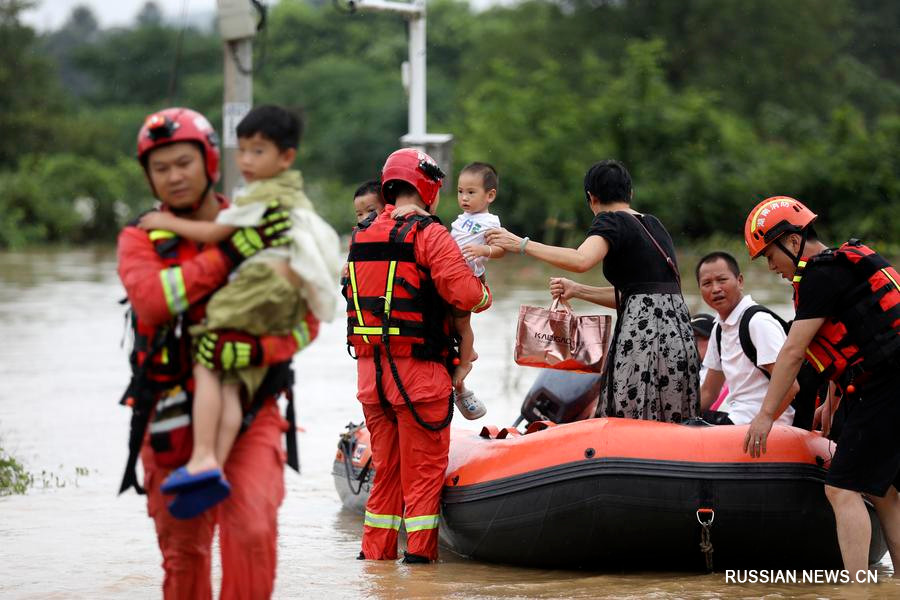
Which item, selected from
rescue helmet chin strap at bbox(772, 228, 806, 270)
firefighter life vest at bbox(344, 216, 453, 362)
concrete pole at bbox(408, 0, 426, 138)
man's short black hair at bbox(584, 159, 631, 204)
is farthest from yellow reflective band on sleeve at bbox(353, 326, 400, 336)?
concrete pole at bbox(408, 0, 426, 138)

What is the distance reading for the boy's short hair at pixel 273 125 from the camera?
4461 millimetres

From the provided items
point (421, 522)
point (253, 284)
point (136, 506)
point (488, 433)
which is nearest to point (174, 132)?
point (253, 284)

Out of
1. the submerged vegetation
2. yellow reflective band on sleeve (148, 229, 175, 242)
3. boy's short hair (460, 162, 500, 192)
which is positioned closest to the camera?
yellow reflective band on sleeve (148, 229, 175, 242)

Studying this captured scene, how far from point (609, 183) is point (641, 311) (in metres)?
0.62

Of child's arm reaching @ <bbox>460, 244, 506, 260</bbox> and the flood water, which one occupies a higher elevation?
child's arm reaching @ <bbox>460, 244, 506, 260</bbox>

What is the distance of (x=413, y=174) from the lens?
6.45 m

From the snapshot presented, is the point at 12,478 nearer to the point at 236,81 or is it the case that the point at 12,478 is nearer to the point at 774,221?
the point at 774,221

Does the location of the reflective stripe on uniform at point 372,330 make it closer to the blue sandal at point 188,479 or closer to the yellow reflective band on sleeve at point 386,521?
the yellow reflective band on sleeve at point 386,521

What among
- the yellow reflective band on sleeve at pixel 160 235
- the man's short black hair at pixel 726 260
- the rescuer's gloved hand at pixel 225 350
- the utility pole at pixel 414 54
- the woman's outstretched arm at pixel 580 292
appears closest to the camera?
the rescuer's gloved hand at pixel 225 350

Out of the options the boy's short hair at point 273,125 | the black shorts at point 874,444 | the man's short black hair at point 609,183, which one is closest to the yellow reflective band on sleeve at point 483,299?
the man's short black hair at point 609,183

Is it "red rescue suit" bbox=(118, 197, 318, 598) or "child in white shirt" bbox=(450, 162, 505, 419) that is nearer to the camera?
"red rescue suit" bbox=(118, 197, 318, 598)

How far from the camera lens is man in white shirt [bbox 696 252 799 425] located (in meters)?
6.64

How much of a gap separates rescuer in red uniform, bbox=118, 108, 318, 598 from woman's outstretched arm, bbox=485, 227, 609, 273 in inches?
76.3

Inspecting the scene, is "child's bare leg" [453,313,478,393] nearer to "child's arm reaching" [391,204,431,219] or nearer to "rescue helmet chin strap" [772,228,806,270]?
"child's arm reaching" [391,204,431,219]
